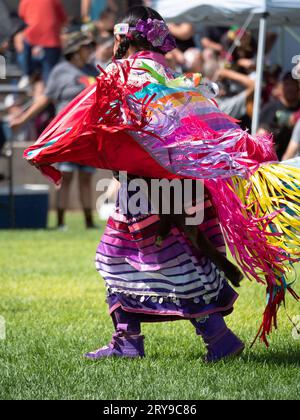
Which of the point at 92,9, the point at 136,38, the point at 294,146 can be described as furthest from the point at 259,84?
the point at 92,9

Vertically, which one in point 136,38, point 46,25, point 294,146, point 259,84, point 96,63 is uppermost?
point 136,38

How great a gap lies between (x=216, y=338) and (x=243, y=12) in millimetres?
6047

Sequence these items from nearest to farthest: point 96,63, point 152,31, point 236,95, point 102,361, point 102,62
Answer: point 152,31
point 102,361
point 96,63
point 236,95
point 102,62

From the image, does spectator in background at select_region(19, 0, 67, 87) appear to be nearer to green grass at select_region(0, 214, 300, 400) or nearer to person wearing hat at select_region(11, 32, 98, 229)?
person wearing hat at select_region(11, 32, 98, 229)

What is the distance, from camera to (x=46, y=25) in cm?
1402

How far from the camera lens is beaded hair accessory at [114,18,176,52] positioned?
14.9ft

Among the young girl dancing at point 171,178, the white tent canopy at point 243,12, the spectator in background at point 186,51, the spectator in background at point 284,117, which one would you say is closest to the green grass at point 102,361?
the young girl dancing at point 171,178

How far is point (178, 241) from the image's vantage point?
15.0 ft

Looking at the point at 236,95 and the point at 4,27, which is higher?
the point at 4,27

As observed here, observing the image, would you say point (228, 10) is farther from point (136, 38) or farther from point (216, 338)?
point (216, 338)

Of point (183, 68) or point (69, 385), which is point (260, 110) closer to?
point (183, 68)

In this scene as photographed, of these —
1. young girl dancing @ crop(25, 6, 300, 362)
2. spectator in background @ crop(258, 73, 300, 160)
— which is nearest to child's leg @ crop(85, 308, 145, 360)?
young girl dancing @ crop(25, 6, 300, 362)

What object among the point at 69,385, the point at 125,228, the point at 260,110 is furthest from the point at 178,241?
the point at 260,110

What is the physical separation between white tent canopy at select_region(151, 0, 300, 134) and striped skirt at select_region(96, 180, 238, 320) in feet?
17.0
